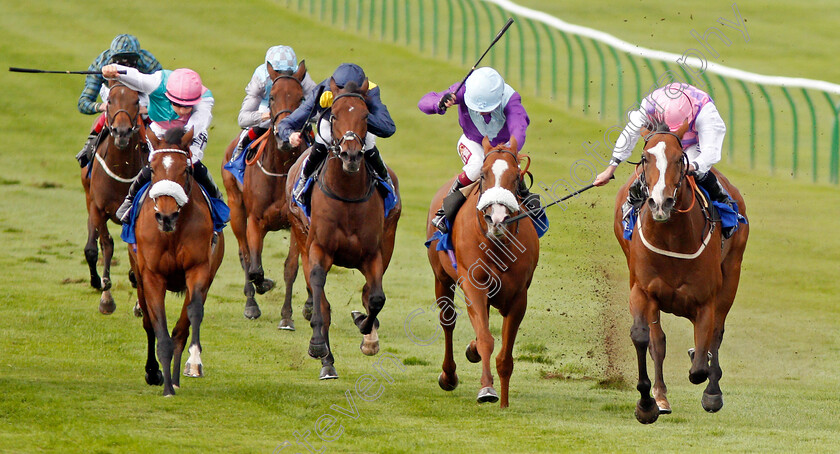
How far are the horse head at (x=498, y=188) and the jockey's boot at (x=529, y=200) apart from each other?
0.43 m

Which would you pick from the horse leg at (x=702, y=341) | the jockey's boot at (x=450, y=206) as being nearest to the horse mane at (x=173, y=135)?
the jockey's boot at (x=450, y=206)

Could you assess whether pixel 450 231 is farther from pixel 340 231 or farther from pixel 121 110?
pixel 121 110

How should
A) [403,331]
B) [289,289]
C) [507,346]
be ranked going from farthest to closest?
[403,331] → [289,289] → [507,346]

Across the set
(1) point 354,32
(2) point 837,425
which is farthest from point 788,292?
(1) point 354,32

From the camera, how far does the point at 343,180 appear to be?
9.31 metres

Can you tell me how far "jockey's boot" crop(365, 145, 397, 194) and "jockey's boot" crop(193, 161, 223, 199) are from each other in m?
1.24

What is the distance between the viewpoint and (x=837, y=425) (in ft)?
28.8

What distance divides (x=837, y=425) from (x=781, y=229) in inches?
342

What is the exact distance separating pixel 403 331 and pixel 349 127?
4.41 m

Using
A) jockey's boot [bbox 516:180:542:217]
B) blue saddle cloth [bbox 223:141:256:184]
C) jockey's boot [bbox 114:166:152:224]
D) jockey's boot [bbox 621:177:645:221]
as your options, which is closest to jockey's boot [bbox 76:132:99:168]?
blue saddle cloth [bbox 223:141:256:184]

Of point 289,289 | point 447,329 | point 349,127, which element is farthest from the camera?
point 289,289

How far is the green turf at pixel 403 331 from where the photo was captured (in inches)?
317

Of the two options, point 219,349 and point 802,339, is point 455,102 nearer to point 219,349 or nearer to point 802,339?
→ point 219,349

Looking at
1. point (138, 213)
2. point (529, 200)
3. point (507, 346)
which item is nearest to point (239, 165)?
point (138, 213)
